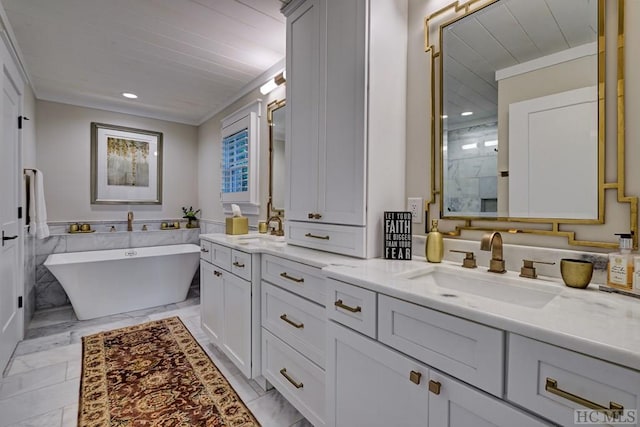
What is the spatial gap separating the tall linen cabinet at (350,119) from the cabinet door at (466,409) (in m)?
0.73

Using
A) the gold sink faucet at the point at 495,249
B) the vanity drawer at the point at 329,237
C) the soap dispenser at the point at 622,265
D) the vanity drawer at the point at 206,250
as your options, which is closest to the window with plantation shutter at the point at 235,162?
the vanity drawer at the point at 206,250

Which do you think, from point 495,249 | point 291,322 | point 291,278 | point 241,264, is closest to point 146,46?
point 241,264

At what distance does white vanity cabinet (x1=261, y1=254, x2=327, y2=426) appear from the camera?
1.43 m

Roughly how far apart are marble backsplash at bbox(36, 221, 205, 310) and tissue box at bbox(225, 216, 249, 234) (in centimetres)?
180

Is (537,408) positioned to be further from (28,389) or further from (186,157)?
(186,157)

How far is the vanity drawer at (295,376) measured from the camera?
1.44m

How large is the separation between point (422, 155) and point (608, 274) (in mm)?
900

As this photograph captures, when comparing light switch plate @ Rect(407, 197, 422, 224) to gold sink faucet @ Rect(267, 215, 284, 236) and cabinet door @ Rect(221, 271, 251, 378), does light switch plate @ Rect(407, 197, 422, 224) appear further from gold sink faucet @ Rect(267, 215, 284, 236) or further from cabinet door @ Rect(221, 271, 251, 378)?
gold sink faucet @ Rect(267, 215, 284, 236)

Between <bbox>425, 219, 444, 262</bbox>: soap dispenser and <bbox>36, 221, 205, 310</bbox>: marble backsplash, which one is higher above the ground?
<bbox>425, 219, 444, 262</bbox>: soap dispenser

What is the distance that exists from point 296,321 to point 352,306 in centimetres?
52

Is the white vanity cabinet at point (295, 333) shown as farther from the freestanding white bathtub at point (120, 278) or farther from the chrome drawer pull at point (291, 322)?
the freestanding white bathtub at point (120, 278)

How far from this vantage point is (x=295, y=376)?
1590mm

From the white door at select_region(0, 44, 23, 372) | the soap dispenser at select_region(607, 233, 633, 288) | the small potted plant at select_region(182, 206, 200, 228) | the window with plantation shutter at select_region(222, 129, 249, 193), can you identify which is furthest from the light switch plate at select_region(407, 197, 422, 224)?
the small potted plant at select_region(182, 206, 200, 228)

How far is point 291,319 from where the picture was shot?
1.61 m
